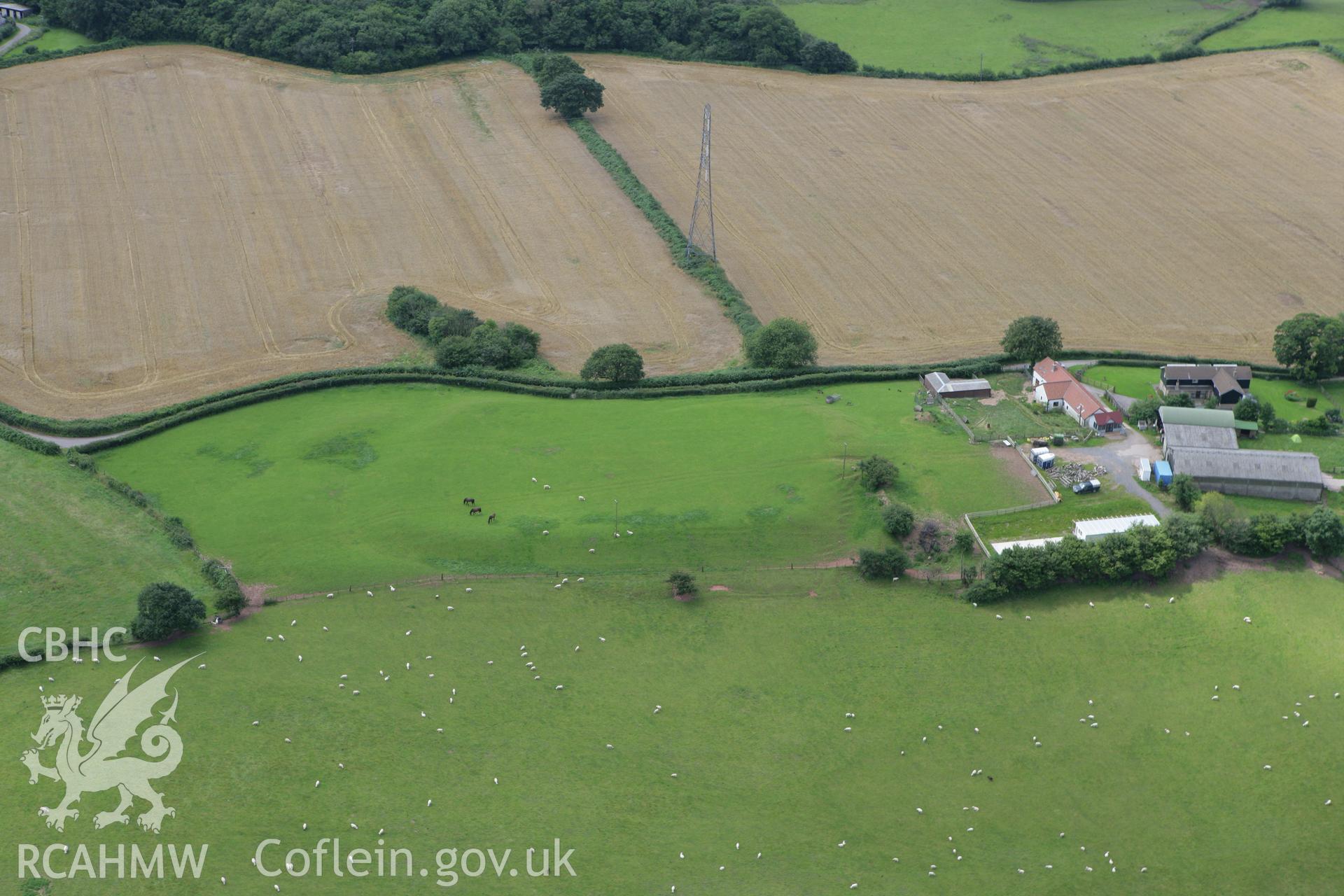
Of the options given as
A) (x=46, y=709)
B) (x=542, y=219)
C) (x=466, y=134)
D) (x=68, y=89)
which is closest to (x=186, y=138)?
(x=68, y=89)

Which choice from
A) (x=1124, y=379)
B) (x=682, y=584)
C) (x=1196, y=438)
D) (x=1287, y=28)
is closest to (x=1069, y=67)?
(x=1287, y=28)

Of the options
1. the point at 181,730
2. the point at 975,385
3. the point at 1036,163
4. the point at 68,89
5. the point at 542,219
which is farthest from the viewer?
the point at 68,89

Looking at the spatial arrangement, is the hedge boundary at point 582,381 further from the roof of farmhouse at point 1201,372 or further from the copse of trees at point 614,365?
the roof of farmhouse at point 1201,372

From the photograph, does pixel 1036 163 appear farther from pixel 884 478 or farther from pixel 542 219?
pixel 884 478

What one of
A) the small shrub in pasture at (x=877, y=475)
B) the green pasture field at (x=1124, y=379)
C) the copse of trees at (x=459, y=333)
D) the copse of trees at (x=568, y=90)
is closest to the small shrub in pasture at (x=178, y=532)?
the copse of trees at (x=459, y=333)

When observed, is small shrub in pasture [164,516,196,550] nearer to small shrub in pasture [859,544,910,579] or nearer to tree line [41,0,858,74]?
small shrub in pasture [859,544,910,579]

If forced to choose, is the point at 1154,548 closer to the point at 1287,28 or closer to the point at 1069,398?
the point at 1069,398

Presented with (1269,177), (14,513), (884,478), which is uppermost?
(1269,177)
